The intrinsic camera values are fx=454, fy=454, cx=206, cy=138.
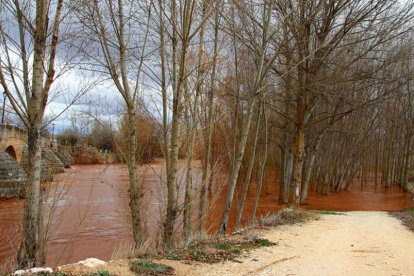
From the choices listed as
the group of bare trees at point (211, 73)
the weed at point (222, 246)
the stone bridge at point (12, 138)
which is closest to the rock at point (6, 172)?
the stone bridge at point (12, 138)

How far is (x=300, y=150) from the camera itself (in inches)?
563

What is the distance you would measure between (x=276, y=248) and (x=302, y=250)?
0.46 meters

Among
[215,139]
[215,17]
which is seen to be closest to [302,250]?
[215,17]

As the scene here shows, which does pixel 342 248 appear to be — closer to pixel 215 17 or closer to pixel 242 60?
pixel 215 17

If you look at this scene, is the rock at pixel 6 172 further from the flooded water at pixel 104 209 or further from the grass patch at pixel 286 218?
the grass patch at pixel 286 218

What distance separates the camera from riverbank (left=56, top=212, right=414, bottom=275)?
19.7 ft

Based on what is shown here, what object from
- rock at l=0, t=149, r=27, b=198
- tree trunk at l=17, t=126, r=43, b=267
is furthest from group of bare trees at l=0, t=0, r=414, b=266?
rock at l=0, t=149, r=27, b=198

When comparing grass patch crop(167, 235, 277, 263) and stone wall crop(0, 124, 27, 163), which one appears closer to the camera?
grass patch crop(167, 235, 277, 263)

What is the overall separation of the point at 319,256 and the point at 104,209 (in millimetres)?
11943

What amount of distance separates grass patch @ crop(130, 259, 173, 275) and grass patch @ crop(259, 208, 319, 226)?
200 inches

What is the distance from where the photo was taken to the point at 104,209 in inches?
698

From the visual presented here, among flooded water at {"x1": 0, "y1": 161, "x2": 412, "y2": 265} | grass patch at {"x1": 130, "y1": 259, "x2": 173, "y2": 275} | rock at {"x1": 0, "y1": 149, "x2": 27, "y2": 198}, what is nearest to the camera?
grass patch at {"x1": 130, "y1": 259, "x2": 173, "y2": 275}

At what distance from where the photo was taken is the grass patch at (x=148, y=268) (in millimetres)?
5375

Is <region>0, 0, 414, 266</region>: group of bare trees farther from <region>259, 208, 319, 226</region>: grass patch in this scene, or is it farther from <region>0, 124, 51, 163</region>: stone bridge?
<region>0, 124, 51, 163</region>: stone bridge
